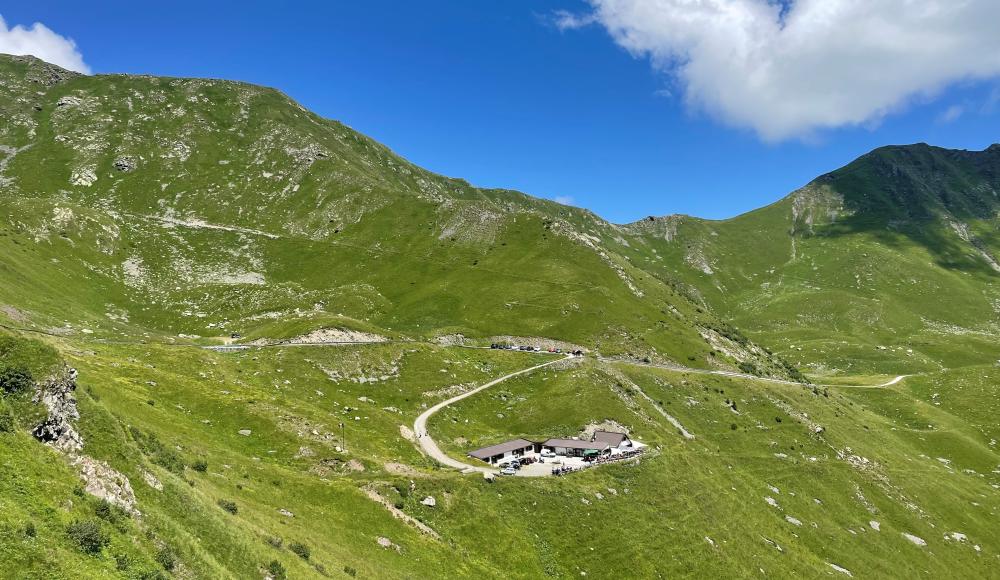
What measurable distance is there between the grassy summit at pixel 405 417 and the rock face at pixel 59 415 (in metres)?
0.13

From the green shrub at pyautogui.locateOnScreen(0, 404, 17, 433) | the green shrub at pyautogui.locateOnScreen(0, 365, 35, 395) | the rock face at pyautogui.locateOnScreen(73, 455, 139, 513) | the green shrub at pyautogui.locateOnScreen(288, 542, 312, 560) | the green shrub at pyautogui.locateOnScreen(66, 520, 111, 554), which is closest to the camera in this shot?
the green shrub at pyautogui.locateOnScreen(66, 520, 111, 554)

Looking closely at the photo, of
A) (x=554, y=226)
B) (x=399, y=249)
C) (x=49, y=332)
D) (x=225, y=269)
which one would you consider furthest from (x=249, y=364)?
(x=554, y=226)

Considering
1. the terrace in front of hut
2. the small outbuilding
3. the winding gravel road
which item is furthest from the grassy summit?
the terrace in front of hut

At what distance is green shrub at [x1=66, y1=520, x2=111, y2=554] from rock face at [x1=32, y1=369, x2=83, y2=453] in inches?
221

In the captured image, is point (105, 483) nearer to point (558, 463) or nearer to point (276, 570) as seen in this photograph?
point (276, 570)

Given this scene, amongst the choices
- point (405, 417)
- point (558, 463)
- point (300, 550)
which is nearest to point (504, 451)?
point (558, 463)

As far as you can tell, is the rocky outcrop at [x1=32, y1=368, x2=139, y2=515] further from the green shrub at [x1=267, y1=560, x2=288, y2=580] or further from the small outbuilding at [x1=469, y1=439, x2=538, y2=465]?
the small outbuilding at [x1=469, y1=439, x2=538, y2=465]

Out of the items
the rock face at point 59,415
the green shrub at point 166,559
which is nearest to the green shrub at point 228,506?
the green shrub at point 166,559

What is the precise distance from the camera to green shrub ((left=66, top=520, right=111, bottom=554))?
19.7 m

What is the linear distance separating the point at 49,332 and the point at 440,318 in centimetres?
8427

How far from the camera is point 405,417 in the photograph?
8200 centimetres

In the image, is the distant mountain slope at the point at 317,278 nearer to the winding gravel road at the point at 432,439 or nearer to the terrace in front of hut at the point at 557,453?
the winding gravel road at the point at 432,439

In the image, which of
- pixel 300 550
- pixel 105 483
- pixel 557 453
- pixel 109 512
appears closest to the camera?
pixel 109 512

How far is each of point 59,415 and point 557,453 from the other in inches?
2501
